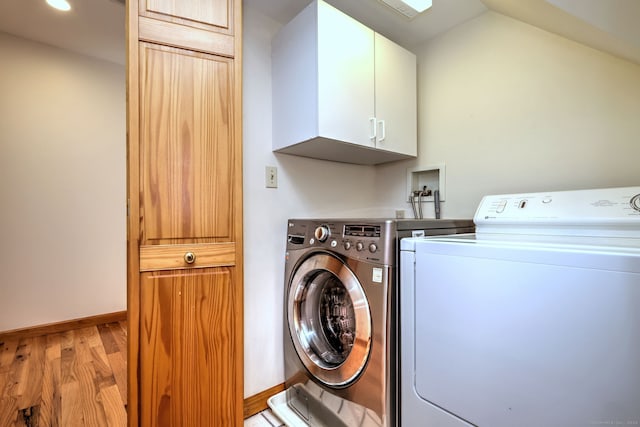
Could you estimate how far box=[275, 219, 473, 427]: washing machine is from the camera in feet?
3.43

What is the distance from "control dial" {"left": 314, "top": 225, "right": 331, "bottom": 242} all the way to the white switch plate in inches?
17.5

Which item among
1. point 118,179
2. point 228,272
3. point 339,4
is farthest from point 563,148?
point 118,179

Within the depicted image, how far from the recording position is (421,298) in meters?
0.97

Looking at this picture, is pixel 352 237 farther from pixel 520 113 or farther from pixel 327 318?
pixel 520 113

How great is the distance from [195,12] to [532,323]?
5.03 ft

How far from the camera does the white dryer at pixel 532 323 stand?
2.01 feet

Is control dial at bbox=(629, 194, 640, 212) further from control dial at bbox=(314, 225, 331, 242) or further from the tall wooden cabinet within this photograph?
the tall wooden cabinet

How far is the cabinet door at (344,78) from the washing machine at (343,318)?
477mm

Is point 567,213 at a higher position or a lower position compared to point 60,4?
lower

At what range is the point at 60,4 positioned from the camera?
6.10ft

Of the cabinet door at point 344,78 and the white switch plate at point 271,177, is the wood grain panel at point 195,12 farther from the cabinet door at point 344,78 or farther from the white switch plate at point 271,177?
the white switch plate at point 271,177

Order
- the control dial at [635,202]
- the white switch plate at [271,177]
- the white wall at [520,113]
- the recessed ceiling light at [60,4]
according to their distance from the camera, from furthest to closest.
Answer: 1. the recessed ceiling light at [60,4]
2. the white switch plate at [271,177]
3. the white wall at [520,113]
4. the control dial at [635,202]

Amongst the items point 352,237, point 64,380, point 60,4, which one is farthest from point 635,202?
point 60,4

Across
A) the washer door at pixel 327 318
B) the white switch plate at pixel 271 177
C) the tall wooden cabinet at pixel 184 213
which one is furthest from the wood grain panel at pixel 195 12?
the washer door at pixel 327 318
